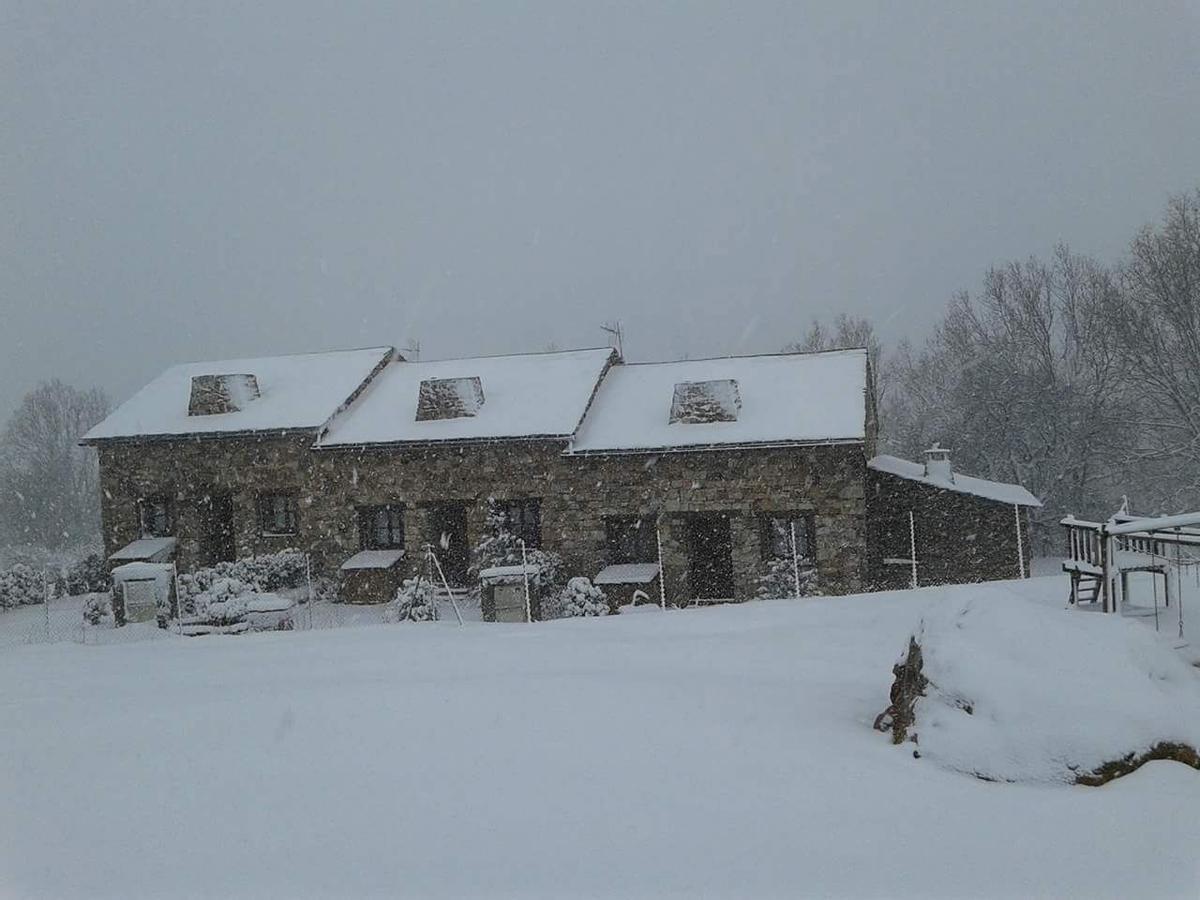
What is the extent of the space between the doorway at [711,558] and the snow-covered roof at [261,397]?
6154 mm

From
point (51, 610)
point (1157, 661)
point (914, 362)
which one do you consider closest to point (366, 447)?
point (51, 610)

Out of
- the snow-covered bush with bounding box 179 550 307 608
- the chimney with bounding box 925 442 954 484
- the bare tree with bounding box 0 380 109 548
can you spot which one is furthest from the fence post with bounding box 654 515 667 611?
the bare tree with bounding box 0 380 109 548

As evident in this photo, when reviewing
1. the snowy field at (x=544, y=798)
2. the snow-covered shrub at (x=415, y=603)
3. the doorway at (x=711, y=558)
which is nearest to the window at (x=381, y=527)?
the snow-covered shrub at (x=415, y=603)

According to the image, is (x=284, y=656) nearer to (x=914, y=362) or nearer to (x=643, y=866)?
(x=643, y=866)

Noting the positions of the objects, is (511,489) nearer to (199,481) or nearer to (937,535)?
(199,481)

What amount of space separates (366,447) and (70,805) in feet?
34.4

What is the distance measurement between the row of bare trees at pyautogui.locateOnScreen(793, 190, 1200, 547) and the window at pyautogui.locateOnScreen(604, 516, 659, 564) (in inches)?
297

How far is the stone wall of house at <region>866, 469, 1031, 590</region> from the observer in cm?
1259

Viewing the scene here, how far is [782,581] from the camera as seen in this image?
11.7 m

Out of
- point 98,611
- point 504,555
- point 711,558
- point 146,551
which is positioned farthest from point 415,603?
point 146,551

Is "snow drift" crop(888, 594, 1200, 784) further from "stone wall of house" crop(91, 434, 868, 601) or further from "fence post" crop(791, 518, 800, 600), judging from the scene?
"stone wall of house" crop(91, 434, 868, 601)

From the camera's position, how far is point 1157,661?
3.59 m

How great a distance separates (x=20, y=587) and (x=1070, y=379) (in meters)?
19.6

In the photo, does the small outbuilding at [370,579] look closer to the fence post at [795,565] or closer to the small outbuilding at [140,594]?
the small outbuilding at [140,594]
